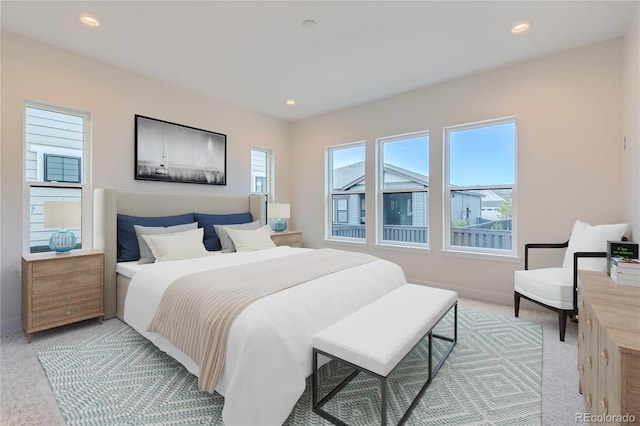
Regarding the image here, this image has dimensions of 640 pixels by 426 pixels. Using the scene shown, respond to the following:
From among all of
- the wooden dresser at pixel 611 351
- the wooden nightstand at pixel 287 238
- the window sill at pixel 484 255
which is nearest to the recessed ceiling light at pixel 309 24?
the wooden dresser at pixel 611 351

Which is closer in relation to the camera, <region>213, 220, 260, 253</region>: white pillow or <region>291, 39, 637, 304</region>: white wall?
<region>291, 39, 637, 304</region>: white wall

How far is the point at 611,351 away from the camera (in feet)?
3.21

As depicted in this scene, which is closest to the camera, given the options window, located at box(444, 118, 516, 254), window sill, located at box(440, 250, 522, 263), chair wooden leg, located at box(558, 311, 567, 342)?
chair wooden leg, located at box(558, 311, 567, 342)

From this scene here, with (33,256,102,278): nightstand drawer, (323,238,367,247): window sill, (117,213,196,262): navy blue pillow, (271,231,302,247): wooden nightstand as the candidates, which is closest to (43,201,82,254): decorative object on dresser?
(33,256,102,278): nightstand drawer

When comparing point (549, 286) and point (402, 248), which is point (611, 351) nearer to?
point (549, 286)

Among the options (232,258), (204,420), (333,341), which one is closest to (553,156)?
(333,341)

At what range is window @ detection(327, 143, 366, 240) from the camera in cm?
482

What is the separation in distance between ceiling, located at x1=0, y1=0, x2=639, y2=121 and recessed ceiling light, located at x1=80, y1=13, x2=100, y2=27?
4 centimetres

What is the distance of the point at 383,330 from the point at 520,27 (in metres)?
2.98

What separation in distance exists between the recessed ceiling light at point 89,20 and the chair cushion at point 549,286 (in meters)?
4.65

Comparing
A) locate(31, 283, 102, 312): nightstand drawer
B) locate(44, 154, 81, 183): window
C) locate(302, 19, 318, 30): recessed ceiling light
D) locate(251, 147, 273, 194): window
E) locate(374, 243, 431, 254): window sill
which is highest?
locate(302, 19, 318, 30): recessed ceiling light

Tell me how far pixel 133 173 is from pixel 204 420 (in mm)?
3033

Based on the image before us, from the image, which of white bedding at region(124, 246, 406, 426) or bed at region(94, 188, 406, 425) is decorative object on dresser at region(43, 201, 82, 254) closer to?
bed at region(94, 188, 406, 425)
